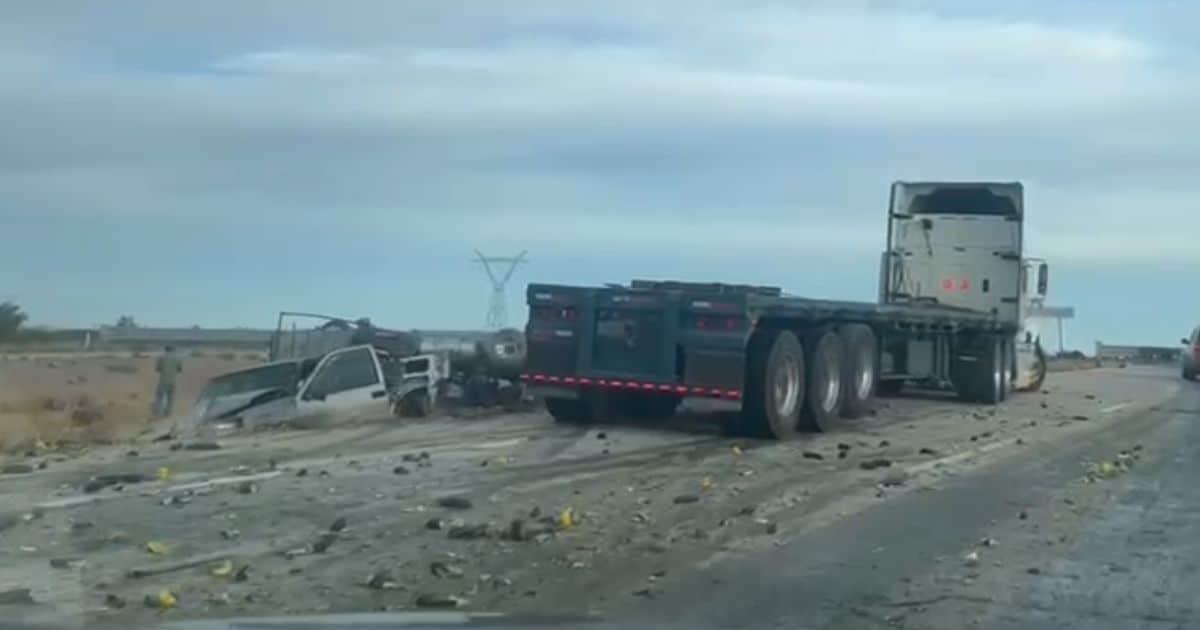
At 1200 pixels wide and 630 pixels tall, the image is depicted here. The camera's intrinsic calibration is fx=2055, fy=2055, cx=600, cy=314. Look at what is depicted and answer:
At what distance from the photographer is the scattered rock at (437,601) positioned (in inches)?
449

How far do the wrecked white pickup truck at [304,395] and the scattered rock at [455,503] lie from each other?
8.67m

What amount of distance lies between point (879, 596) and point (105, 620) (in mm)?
4656

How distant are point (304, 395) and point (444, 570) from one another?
494 inches

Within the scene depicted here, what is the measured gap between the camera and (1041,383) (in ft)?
136

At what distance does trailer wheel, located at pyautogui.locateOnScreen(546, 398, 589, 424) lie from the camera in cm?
2459

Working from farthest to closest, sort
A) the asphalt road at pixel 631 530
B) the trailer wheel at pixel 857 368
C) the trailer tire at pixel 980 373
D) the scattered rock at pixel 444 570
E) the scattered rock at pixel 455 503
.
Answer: the trailer tire at pixel 980 373 < the trailer wheel at pixel 857 368 < the scattered rock at pixel 455 503 < the scattered rock at pixel 444 570 < the asphalt road at pixel 631 530

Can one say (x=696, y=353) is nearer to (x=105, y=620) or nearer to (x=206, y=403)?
(x=206, y=403)

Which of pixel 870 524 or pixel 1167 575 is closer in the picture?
pixel 1167 575

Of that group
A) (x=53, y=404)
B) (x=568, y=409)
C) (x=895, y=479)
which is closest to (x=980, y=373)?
(x=568, y=409)

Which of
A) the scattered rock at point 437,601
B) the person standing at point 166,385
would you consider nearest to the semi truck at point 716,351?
the person standing at point 166,385

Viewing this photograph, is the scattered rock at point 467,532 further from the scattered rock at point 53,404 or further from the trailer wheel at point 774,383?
the scattered rock at point 53,404

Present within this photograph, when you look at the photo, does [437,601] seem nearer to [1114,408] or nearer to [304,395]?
[304,395]

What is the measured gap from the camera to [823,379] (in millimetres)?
25031

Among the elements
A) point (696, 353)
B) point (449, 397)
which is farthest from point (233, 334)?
point (696, 353)
